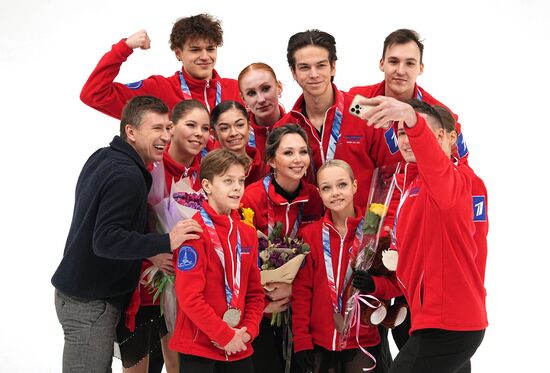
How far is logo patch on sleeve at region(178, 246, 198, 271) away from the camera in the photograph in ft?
12.3

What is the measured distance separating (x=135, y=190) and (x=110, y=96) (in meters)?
1.52

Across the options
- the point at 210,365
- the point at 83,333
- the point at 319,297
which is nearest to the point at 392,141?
the point at 319,297

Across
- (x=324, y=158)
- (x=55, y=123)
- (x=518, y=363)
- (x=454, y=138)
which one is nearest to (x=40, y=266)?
(x=55, y=123)

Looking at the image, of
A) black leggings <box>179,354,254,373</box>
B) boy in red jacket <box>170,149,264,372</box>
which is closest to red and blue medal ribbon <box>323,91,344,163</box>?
boy in red jacket <box>170,149,264,372</box>

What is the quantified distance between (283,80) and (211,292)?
173 inches

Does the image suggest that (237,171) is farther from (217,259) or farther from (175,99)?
(175,99)

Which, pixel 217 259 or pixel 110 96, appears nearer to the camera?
pixel 217 259

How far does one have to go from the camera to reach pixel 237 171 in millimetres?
3936

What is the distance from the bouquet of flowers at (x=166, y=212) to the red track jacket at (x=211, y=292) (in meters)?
0.20

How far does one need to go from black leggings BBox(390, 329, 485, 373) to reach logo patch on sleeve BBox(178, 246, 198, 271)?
1039 millimetres

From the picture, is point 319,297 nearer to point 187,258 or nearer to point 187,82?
point 187,258

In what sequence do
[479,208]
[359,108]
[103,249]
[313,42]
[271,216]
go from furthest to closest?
[313,42] → [271,216] → [479,208] → [103,249] → [359,108]

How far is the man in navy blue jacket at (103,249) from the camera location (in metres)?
3.66

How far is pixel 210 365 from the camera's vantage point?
381 cm
